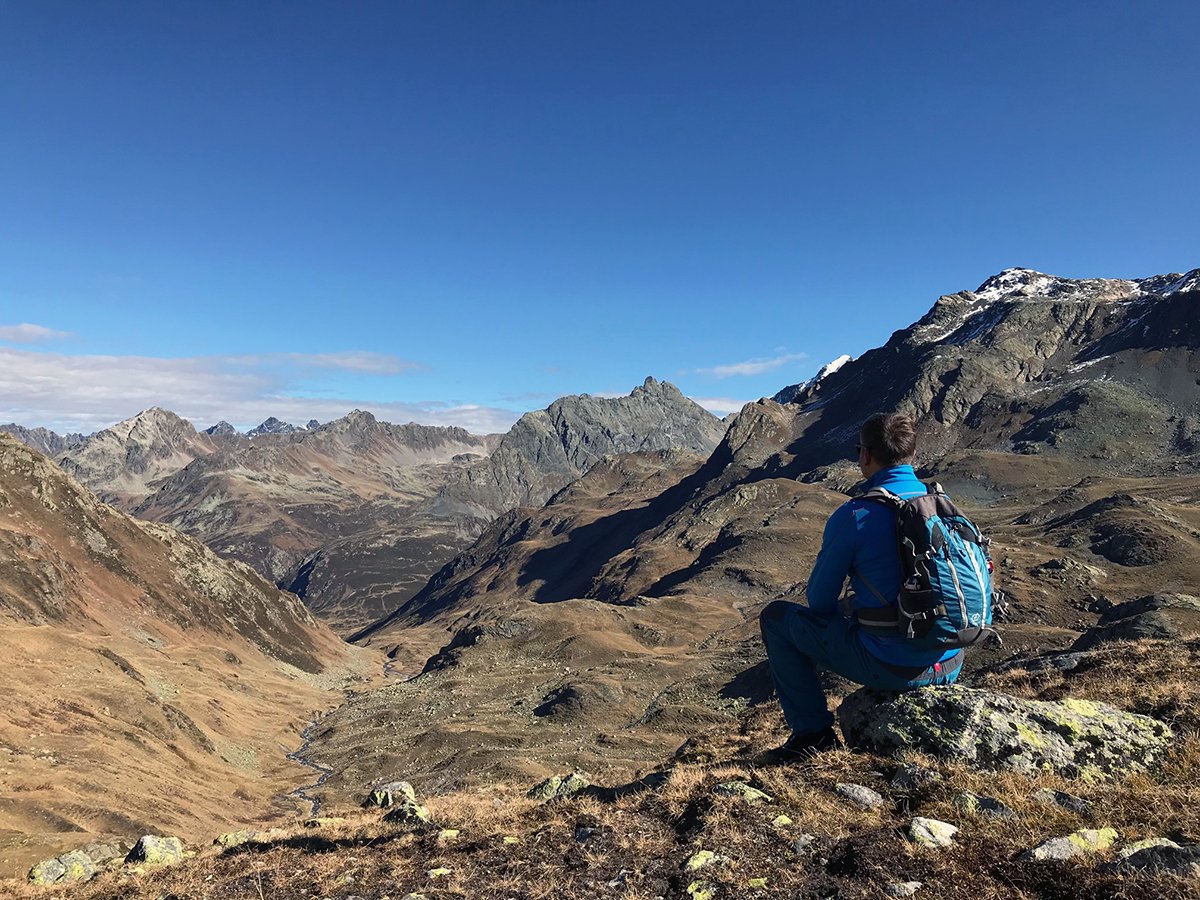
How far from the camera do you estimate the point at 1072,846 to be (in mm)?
7246

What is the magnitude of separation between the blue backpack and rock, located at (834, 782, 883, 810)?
2.39 metres

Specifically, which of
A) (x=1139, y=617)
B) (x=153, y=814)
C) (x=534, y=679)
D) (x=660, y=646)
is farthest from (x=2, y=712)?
(x=660, y=646)

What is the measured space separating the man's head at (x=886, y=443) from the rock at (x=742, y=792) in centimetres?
509

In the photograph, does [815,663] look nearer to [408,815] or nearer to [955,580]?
[955,580]

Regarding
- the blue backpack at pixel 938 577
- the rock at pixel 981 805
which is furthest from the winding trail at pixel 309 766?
the blue backpack at pixel 938 577

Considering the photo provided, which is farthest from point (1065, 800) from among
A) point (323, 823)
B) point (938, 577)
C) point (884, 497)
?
point (323, 823)

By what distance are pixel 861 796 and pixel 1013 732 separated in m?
2.53

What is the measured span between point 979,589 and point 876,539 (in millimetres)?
1414

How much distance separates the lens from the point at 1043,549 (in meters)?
110

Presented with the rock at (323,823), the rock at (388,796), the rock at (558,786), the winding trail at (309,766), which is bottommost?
the winding trail at (309,766)

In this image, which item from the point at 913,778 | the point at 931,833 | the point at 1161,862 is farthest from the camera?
the point at 913,778

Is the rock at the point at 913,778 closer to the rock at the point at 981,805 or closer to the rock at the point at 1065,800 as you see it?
the rock at the point at 981,805

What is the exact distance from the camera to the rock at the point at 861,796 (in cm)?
960

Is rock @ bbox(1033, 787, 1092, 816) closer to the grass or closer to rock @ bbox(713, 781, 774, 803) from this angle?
the grass
